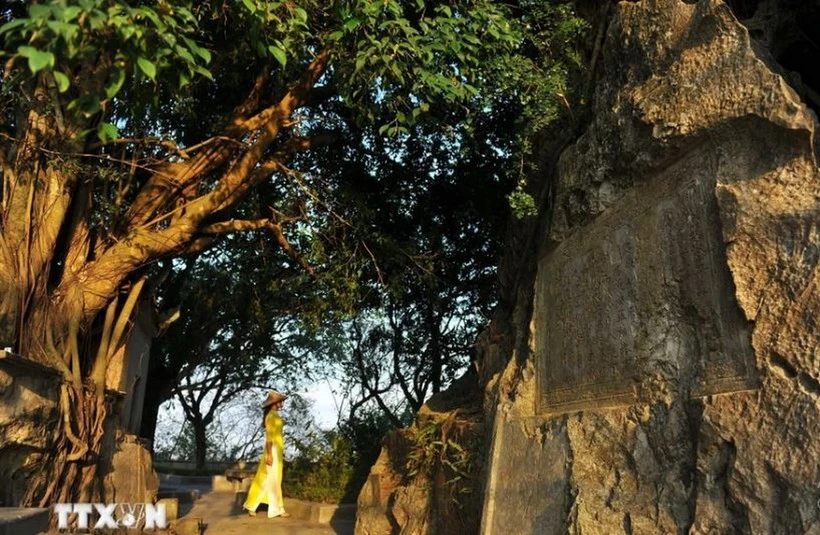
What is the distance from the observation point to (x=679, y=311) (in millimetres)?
4188

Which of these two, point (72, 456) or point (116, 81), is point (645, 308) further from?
point (72, 456)

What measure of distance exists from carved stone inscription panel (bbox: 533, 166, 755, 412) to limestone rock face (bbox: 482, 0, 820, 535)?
13 mm

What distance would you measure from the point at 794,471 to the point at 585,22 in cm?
493

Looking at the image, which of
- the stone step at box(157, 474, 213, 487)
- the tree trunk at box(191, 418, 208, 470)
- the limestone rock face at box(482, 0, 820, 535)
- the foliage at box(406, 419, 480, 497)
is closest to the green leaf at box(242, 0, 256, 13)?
the limestone rock face at box(482, 0, 820, 535)

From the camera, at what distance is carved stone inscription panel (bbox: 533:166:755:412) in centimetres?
390

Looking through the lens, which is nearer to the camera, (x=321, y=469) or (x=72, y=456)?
(x=72, y=456)

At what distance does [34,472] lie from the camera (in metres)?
5.77

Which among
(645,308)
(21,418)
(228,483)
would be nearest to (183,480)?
(228,483)

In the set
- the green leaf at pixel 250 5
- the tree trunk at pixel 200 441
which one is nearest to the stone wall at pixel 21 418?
the green leaf at pixel 250 5

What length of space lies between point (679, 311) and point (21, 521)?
3.74m

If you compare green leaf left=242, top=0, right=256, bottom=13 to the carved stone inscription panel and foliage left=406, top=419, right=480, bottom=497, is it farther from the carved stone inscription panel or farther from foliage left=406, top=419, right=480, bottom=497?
foliage left=406, top=419, right=480, bottom=497

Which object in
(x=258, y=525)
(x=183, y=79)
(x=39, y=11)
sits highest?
(x=183, y=79)

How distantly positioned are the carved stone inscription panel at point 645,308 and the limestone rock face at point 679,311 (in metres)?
0.01

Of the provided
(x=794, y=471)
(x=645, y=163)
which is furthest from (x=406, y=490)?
(x=794, y=471)
